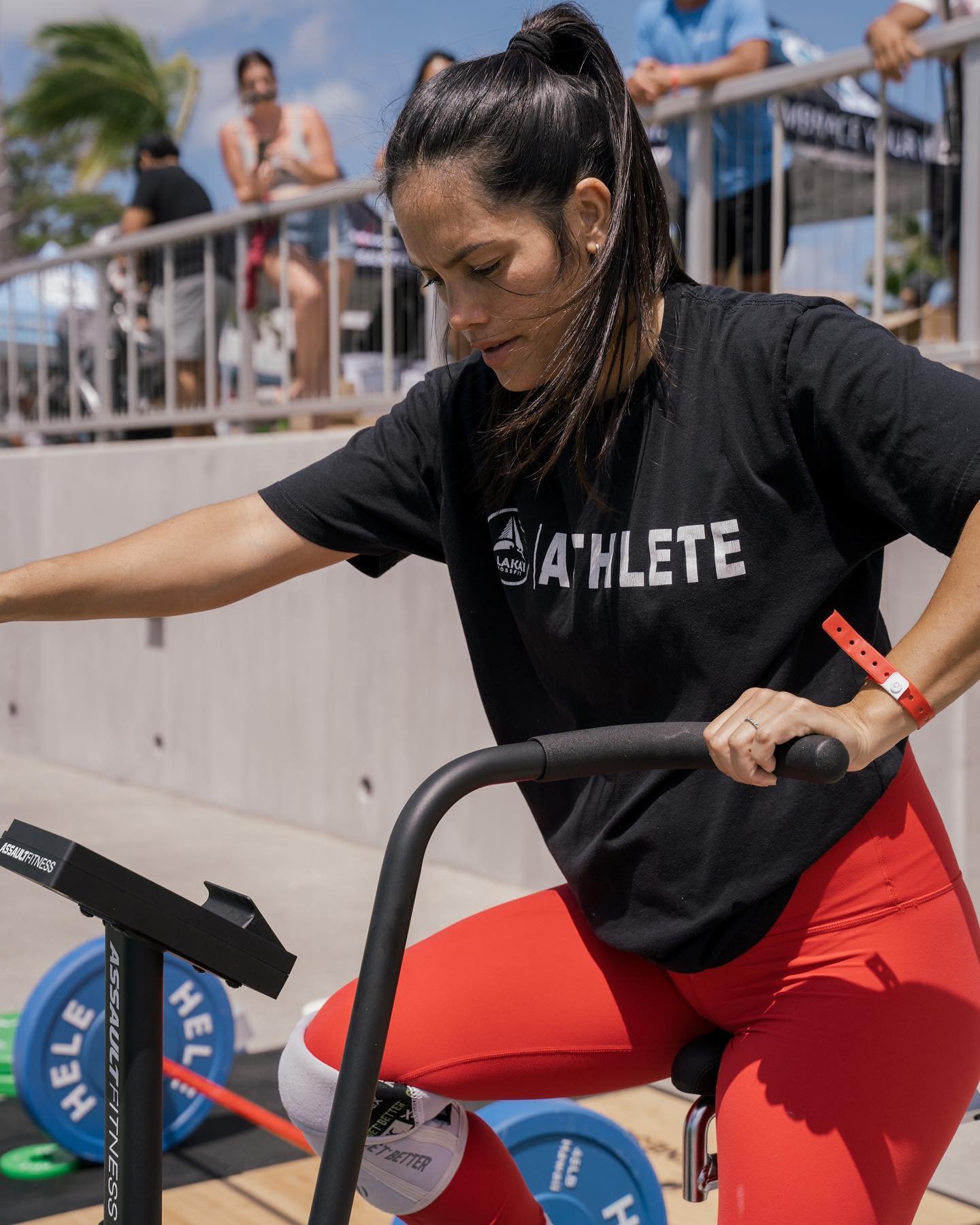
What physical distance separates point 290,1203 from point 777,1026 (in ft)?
5.98

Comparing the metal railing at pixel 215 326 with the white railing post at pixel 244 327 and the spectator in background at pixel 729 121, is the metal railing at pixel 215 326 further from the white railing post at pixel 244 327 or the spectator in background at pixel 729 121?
the spectator in background at pixel 729 121

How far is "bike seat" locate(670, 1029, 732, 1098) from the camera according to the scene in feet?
6.01

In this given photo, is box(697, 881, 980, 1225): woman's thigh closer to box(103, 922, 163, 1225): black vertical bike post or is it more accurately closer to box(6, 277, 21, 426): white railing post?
box(103, 922, 163, 1225): black vertical bike post

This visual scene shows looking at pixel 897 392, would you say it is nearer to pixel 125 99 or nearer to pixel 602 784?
pixel 602 784

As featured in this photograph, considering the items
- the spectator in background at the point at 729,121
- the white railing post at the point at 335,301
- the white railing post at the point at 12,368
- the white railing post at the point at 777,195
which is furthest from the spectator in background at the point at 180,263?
the white railing post at the point at 777,195

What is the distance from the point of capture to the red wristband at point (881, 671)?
1555 mm

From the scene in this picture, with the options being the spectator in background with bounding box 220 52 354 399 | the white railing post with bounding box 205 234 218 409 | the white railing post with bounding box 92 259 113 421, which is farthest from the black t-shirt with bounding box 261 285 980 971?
the white railing post with bounding box 92 259 113 421

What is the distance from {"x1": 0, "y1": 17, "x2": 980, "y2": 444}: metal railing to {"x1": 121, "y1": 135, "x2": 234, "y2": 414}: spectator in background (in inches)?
0.5

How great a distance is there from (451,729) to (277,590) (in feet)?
4.18

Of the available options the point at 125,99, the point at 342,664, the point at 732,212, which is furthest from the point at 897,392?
the point at 125,99

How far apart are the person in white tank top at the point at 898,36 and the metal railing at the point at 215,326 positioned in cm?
167

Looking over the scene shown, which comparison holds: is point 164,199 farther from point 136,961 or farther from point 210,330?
point 136,961

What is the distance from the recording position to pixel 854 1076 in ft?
5.46

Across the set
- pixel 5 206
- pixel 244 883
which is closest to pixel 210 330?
pixel 244 883
